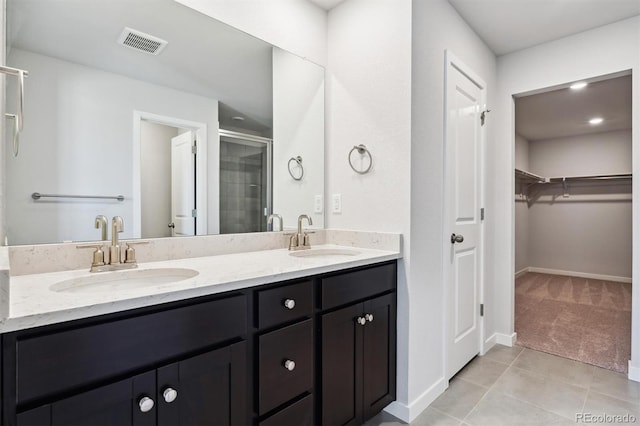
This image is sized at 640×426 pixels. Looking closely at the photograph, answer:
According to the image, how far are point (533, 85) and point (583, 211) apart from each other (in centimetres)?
395

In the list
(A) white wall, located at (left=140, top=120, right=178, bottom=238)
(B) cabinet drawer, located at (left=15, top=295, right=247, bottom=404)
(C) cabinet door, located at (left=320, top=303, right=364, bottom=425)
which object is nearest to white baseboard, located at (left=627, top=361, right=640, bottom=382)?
(C) cabinet door, located at (left=320, top=303, right=364, bottom=425)

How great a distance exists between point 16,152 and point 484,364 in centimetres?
289

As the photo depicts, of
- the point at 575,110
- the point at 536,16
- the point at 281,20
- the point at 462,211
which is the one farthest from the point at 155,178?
the point at 575,110

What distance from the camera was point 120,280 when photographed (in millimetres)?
1250

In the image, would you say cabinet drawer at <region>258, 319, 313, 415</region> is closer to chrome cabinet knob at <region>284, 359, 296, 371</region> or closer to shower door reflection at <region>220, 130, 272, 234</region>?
chrome cabinet knob at <region>284, 359, 296, 371</region>

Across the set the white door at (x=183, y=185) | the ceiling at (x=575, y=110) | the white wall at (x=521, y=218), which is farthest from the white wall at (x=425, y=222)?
the white wall at (x=521, y=218)

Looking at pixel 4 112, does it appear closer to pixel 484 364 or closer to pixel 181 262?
pixel 181 262

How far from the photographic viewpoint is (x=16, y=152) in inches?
46.1

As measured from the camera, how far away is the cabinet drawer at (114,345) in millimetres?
761

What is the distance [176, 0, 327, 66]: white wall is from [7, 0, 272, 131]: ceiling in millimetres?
50

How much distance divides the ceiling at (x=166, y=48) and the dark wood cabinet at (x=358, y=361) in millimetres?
1185

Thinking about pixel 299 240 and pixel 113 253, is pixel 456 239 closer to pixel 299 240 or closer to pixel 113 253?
pixel 299 240

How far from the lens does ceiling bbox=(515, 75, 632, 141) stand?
11.5 feet

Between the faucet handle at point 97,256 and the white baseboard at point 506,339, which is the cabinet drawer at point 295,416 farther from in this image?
the white baseboard at point 506,339
